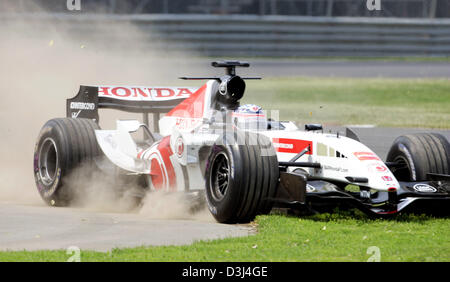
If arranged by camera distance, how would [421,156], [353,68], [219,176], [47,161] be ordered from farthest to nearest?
[353,68], [47,161], [421,156], [219,176]

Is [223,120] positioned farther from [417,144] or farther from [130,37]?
[130,37]

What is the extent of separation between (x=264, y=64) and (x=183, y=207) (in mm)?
21226

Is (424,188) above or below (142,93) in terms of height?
below

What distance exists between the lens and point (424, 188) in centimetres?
926

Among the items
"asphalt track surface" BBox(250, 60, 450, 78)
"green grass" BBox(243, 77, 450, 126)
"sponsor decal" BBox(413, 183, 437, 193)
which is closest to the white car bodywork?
"sponsor decal" BBox(413, 183, 437, 193)

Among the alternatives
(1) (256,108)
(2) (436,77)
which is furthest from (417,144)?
(2) (436,77)

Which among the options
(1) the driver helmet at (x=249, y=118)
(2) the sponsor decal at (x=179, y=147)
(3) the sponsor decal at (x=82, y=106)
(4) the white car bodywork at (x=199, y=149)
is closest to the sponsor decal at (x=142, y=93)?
(3) the sponsor decal at (x=82, y=106)

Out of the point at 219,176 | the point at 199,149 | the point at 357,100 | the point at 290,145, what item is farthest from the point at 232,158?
the point at 357,100

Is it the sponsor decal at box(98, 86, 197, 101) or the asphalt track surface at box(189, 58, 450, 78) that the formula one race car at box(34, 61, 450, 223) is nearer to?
the sponsor decal at box(98, 86, 197, 101)

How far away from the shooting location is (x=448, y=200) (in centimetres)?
912

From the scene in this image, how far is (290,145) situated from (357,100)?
15.4 metres

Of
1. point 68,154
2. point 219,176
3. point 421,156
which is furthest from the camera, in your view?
point 68,154

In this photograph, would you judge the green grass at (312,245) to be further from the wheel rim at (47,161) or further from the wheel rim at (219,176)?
the wheel rim at (47,161)

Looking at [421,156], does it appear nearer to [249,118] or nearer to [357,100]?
[249,118]
